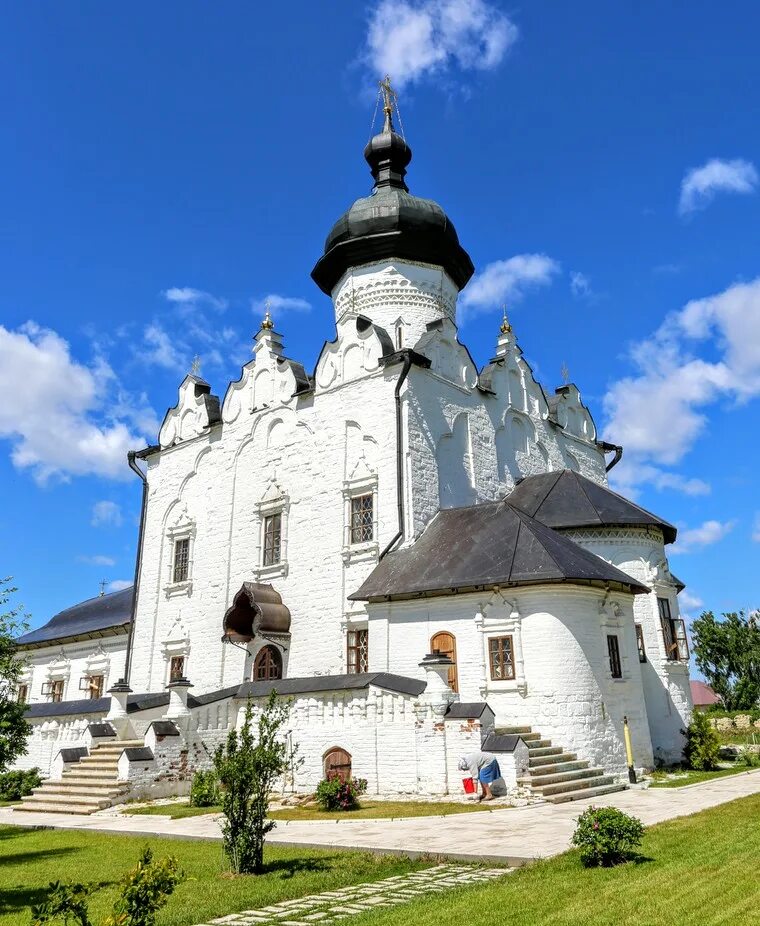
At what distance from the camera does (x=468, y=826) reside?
35.6 ft

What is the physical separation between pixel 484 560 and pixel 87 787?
9.83 m

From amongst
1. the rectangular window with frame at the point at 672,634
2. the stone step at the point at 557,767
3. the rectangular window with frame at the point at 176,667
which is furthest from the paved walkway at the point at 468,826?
the rectangular window with frame at the point at 176,667

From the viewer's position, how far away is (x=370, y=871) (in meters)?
8.07

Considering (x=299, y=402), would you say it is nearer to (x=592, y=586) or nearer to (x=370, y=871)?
(x=592, y=586)

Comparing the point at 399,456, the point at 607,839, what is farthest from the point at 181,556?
the point at 607,839

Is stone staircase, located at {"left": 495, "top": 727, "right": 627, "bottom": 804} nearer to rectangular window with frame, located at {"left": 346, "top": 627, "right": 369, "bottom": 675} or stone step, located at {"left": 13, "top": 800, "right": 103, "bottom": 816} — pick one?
rectangular window with frame, located at {"left": 346, "top": 627, "right": 369, "bottom": 675}

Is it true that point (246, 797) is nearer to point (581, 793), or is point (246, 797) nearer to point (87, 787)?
point (581, 793)

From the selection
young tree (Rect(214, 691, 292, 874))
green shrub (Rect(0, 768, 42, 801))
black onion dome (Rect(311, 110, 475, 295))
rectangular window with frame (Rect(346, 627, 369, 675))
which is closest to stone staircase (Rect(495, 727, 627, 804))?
rectangular window with frame (Rect(346, 627, 369, 675))

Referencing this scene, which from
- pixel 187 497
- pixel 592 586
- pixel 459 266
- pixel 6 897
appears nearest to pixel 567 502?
pixel 592 586

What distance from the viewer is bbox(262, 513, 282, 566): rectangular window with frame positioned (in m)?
22.1

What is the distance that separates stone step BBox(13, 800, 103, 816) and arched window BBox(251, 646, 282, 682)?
5.97m

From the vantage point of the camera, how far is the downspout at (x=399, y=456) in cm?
1897

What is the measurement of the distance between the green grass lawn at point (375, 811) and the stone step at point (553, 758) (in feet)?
4.90

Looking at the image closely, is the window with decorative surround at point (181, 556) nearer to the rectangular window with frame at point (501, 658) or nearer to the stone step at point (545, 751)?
the rectangular window with frame at point (501, 658)
